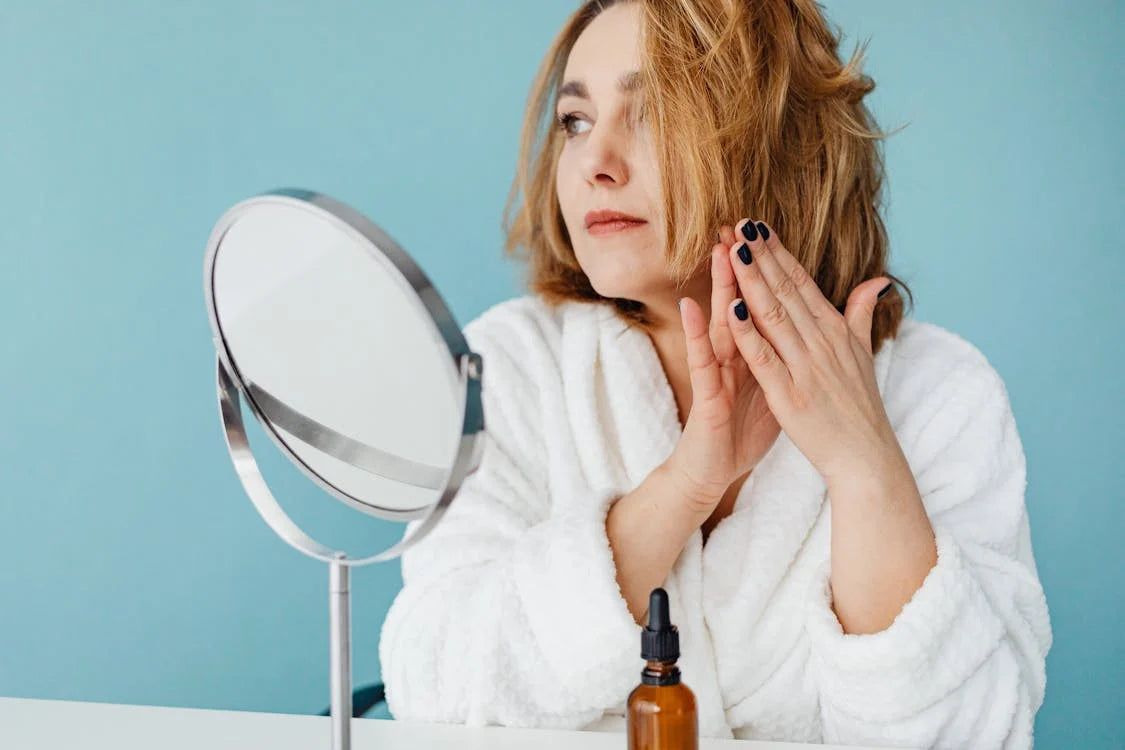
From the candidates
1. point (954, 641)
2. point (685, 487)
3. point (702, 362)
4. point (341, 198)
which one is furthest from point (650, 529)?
point (341, 198)

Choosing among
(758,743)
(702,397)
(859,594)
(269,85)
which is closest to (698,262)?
(702,397)

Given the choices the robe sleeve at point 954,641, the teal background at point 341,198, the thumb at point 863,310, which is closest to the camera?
the robe sleeve at point 954,641

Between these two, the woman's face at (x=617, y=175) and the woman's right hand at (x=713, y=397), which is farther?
the woman's face at (x=617, y=175)

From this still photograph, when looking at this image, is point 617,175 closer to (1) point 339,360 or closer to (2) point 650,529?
(2) point 650,529

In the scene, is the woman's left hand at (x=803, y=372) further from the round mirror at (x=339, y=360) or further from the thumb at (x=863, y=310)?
the round mirror at (x=339, y=360)

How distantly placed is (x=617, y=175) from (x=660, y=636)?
1.79 ft

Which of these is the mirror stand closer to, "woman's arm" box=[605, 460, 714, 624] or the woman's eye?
"woman's arm" box=[605, 460, 714, 624]

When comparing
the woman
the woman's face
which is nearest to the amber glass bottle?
the woman

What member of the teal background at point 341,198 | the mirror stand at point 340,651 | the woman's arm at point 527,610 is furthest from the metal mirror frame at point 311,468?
the teal background at point 341,198

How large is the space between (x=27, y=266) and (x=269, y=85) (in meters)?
0.42

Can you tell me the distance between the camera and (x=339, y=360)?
0.57 m

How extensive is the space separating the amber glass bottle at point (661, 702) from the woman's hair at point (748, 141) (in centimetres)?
49

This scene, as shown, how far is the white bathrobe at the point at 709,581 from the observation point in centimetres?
83

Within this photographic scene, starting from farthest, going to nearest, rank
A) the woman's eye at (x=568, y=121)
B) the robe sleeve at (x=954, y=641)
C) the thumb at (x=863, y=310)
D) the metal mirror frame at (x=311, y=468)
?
1. the woman's eye at (x=568, y=121)
2. the thumb at (x=863, y=310)
3. the robe sleeve at (x=954, y=641)
4. the metal mirror frame at (x=311, y=468)
